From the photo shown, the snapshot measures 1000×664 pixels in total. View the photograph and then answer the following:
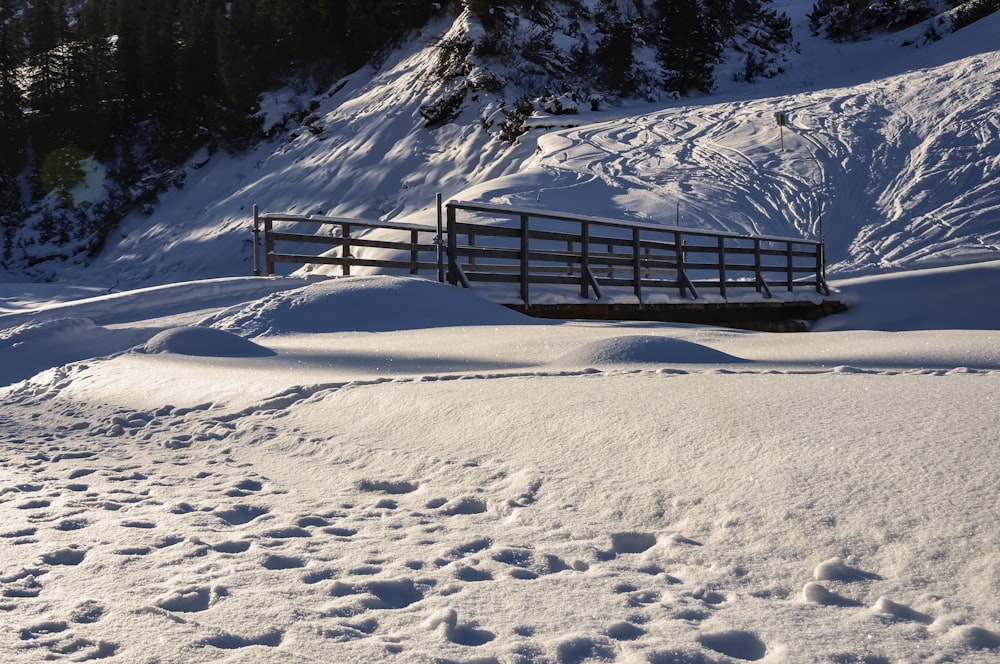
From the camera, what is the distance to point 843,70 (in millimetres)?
34250

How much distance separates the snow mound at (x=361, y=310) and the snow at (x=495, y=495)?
14 cm

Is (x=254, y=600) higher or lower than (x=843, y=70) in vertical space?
lower

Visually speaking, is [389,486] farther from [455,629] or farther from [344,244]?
[344,244]

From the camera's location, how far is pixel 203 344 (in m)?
7.62

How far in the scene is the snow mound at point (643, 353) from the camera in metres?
5.79

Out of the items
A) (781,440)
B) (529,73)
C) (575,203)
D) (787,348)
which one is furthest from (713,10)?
(781,440)

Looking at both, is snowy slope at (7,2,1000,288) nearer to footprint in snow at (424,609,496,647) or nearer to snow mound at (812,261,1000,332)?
snow mound at (812,261,1000,332)

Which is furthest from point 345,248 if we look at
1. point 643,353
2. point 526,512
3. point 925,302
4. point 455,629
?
point 455,629

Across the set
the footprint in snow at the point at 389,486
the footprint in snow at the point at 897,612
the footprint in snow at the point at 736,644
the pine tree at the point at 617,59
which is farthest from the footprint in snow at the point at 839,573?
the pine tree at the point at 617,59

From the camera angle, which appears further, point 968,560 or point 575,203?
point 575,203

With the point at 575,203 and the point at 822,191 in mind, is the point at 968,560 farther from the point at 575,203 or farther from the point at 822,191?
the point at 822,191

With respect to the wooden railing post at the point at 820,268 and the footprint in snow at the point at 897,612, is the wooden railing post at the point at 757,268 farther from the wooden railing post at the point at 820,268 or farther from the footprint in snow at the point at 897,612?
the footprint in snow at the point at 897,612

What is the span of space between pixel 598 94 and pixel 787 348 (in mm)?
28422

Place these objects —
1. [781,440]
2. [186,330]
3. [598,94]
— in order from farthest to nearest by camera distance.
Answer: [598,94]
[186,330]
[781,440]
